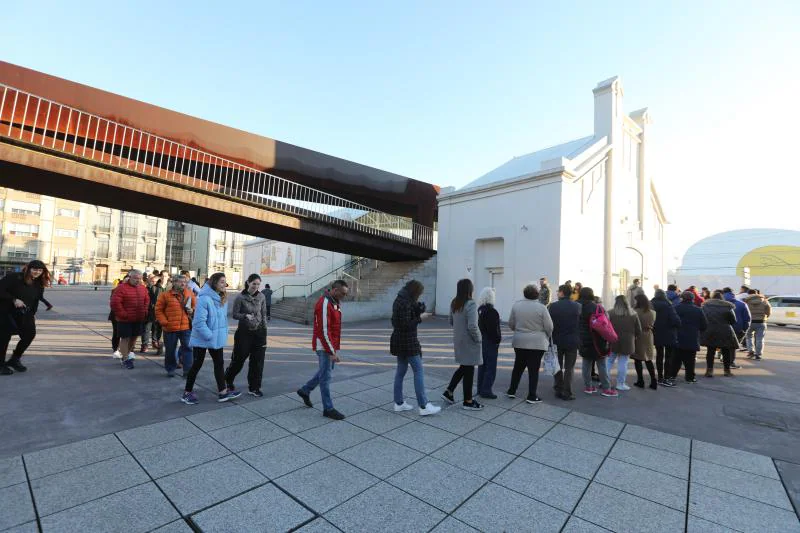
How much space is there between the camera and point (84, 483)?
2.98 m

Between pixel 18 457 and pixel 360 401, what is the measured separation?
353 cm

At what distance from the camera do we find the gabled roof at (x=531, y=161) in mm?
18594

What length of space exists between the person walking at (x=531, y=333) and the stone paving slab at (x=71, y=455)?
4.89m

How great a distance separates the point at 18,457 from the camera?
3361mm

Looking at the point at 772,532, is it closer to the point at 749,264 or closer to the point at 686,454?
the point at 686,454

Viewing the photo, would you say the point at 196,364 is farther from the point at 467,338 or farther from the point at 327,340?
the point at 467,338

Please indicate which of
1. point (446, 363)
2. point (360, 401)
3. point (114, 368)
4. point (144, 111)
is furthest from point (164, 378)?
point (144, 111)

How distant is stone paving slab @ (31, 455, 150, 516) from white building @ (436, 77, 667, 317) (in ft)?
46.4

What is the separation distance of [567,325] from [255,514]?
4.87 meters

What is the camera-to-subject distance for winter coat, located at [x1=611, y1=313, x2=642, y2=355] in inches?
243

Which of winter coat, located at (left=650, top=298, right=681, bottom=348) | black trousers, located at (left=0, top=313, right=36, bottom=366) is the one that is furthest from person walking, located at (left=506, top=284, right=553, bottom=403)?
black trousers, located at (left=0, top=313, right=36, bottom=366)

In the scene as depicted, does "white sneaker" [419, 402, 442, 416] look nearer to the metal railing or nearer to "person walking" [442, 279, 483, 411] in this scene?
"person walking" [442, 279, 483, 411]

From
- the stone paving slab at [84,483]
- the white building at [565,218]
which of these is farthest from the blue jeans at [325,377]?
the white building at [565,218]

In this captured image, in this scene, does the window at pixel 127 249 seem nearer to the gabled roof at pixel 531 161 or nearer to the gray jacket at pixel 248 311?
the gabled roof at pixel 531 161
